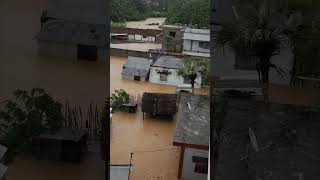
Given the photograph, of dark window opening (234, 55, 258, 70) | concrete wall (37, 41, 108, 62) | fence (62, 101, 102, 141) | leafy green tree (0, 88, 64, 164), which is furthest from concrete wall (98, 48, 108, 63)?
dark window opening (234, 55, 258, 70)

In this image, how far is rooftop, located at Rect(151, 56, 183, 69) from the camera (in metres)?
2.82

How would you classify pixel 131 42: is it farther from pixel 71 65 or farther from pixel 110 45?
pixel 71 65

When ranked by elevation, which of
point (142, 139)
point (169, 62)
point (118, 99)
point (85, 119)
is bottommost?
point (142, 139)

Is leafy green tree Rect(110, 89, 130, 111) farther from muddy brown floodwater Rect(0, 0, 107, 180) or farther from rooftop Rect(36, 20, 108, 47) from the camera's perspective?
rooftop Rect(36, 20, 108, 47)

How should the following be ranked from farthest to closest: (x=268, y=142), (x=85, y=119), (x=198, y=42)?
(x=85, y=119) → (x=198, y=42) → (x=268, y=142)

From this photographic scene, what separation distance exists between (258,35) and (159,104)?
682mm

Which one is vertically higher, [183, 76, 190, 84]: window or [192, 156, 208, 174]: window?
[183, 76, 190, 84]: window

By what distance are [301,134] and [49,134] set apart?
4.62 ft

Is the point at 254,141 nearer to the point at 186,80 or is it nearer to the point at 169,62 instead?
the point at 186,80

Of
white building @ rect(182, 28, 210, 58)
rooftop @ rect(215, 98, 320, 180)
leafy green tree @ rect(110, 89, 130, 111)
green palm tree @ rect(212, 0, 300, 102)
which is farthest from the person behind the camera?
leafy green tree @ rect(110, 89, 130, 111)

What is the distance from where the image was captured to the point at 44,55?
2771 mm

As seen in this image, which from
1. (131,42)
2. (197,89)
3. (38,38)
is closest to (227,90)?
(197,89)

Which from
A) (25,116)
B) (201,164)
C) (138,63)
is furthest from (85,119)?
(201,164)

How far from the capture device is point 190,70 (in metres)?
2.81
